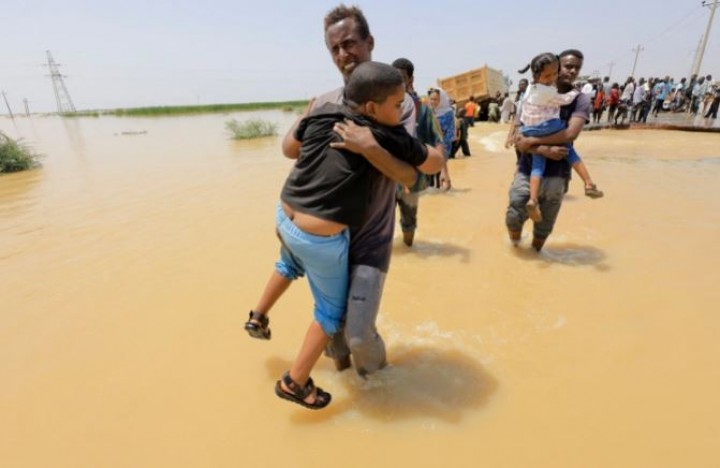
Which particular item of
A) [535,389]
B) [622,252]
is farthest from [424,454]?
[622,252]

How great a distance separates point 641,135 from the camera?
11.3 meters

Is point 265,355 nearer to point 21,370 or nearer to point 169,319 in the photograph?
point 169,319

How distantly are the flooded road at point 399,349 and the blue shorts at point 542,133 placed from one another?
0.80 m

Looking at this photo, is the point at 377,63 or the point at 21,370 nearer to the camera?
the point at 377,63

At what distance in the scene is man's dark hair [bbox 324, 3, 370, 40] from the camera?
Answer: 1864 millimetres

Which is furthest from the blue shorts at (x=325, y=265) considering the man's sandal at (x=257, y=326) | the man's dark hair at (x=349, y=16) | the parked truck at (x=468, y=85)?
the parked truck at (x=468, y=85)

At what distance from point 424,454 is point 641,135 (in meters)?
12.7

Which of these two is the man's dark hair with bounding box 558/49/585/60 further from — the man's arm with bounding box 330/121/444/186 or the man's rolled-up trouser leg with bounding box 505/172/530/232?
the man's arm with bounding box 330/121/444/186

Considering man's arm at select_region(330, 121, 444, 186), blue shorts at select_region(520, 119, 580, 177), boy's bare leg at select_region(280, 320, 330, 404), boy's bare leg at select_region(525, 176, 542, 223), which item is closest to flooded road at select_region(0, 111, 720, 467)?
boy's bare leg at select_region(280, 320, 330, 404)

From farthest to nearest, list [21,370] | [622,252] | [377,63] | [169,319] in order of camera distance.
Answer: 1. [622,252]
2. [169,319]
3. [21,370]
4. [377,63]

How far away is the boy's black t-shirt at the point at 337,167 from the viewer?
149 cm

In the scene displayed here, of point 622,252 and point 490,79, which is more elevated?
point 490,79

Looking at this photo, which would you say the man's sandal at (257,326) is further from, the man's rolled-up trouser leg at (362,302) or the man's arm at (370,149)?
the man's arm at (370,149)

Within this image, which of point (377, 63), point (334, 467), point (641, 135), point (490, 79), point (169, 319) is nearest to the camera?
point (377, 63)
